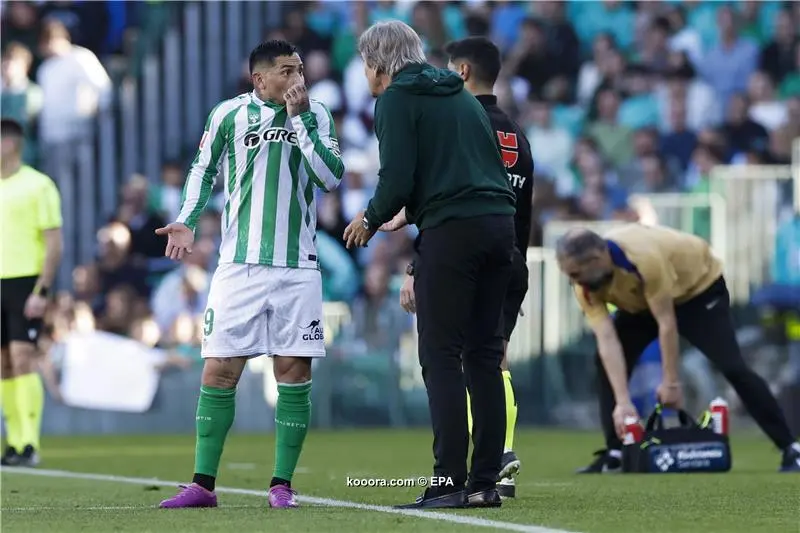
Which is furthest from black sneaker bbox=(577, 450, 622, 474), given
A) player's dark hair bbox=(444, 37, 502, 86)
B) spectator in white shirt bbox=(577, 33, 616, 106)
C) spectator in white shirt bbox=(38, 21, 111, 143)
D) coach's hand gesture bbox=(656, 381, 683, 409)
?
spectator in white shirt bbox=(38, 21, 111, 143)

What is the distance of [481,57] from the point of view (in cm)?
839

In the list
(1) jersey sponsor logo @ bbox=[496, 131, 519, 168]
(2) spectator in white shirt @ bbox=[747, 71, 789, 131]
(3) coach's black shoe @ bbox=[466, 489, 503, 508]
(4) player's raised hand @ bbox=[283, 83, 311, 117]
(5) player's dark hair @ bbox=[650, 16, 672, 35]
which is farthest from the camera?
(5) player's dark hair @ bbox=[650, 16, 672, 35]

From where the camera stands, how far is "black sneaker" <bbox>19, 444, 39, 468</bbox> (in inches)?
460

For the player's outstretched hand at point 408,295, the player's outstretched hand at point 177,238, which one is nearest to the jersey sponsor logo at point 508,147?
the player's outstretched hand at point 408,295

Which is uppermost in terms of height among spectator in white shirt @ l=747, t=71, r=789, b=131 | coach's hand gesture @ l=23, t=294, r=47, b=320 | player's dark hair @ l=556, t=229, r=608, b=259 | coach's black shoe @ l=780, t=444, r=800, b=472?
spectator in white shirt @ l=747, t=71, r=789, b=131

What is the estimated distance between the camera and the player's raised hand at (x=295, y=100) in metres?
7.32

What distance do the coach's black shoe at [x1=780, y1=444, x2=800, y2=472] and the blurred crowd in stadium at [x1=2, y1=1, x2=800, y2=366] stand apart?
733 centimetres

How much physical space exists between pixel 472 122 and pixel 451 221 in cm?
41

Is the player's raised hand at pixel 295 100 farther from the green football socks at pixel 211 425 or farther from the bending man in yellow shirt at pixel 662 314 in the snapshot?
the bending man in yellow shirt at pixel 662 314

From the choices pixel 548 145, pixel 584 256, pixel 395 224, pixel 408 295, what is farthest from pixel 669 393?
pixel 548 145

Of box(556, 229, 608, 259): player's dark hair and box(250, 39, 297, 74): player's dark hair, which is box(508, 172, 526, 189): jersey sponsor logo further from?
box(556, 229, 608, 259): player's dark hair

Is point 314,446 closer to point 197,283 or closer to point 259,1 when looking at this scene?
point 197,283

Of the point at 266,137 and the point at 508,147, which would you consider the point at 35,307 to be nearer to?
the point at 508,147

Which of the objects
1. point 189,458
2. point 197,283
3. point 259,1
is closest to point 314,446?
point 189,458
